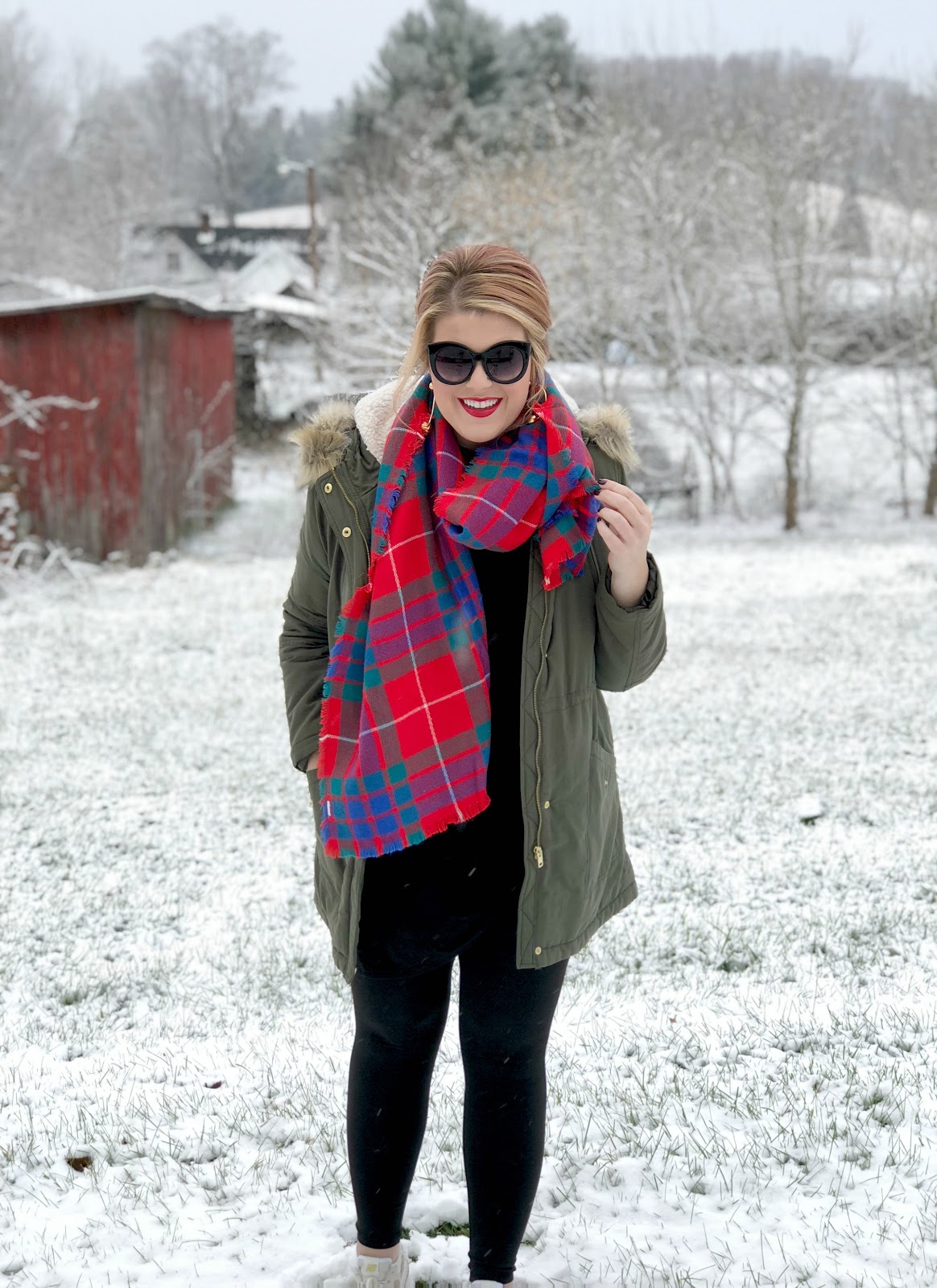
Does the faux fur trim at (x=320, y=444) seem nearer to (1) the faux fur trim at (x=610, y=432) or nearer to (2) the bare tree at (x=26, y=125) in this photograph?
(1) the faux fur trim at (x=610, y=432)

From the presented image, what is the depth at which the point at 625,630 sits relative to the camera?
76.6 inches

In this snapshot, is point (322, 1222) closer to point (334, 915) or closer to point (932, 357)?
point (334, 915)

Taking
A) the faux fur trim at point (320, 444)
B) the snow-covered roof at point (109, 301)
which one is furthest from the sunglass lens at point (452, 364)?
the snow-covered roof at point (109, 301)

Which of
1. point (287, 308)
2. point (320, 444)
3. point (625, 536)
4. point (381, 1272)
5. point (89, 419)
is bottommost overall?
point (381, 1272)

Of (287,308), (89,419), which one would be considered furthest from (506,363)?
(287,308)

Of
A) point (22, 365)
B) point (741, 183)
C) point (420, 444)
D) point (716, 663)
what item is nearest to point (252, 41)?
point (741, 183)

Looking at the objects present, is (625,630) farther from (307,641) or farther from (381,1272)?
(381,1272)

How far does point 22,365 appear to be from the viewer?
12773mm

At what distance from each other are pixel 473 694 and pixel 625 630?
29 centimetres

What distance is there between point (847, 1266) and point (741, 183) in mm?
19504

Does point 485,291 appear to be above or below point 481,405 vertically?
above

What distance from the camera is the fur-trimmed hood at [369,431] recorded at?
2.03 metres

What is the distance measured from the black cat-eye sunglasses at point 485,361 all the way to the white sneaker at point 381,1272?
1716 millimetres

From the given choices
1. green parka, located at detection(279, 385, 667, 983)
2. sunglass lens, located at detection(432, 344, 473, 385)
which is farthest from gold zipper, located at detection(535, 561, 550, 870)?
sunglass lens, located at detection(432, 344, 473, 385)
